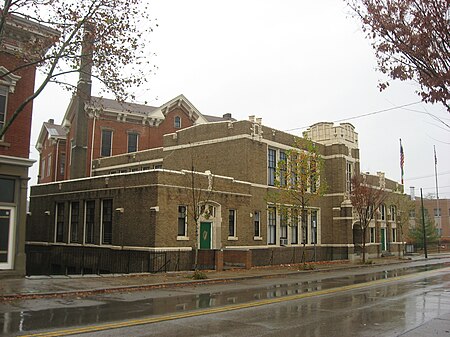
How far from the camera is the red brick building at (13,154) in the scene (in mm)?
19859

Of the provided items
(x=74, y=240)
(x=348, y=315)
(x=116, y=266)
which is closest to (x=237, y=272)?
(x=116, y=266)

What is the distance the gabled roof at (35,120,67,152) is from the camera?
1962 inches

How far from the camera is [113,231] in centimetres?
2741

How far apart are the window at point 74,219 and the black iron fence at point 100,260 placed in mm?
804

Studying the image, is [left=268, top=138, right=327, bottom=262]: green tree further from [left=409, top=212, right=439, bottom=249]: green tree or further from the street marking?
[left=409, top=212, right=439, bottom=249]: green tree

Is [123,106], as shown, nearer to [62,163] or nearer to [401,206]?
[62,163]

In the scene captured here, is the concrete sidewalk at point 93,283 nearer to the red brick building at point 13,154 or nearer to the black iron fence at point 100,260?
the black iron fence at point 100,260

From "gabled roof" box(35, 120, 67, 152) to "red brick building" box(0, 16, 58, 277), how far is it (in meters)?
29.7

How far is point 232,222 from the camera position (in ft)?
97.4

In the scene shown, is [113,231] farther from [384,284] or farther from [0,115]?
[384,284]

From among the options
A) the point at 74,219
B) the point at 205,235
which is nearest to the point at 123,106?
the point at 74,219

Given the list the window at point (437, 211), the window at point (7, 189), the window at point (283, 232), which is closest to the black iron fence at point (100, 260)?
the window at point (7, 189)

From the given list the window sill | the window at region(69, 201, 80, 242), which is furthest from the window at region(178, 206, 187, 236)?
the window sill

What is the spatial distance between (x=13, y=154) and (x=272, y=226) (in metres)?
18.8
